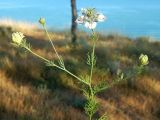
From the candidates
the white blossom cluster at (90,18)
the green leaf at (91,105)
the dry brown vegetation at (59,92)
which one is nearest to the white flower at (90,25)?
the white blossom cluster at (90,18)

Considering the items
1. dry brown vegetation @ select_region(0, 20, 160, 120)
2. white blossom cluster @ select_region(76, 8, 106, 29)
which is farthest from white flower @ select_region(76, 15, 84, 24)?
dry brown vegetation @ select_region(0, 20, 160, 120)

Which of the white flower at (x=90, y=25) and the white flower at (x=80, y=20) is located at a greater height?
the white flower at (x=80, y=20)

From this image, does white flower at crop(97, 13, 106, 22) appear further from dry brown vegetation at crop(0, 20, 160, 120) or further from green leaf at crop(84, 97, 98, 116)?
dry brown vegetation at crop(0, 20, 160, 120)

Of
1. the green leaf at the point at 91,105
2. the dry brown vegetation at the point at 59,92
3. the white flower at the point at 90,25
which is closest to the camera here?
the white flower at the point at 90,25

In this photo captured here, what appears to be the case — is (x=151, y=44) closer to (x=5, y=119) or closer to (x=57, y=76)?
(x=57, y=76)

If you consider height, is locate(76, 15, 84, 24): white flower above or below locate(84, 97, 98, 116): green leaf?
above

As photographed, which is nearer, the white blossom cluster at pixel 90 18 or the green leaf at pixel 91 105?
the white blossom cluster at pixel 90 18

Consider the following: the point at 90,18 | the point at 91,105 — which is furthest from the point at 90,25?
the point at 91,105

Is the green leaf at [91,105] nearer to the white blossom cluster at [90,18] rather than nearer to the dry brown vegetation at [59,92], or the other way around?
the white blossom cluster at [90,18]

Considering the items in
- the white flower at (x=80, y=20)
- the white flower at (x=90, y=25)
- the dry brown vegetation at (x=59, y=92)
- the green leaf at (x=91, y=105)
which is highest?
the white flower at (x=80, y=20)
